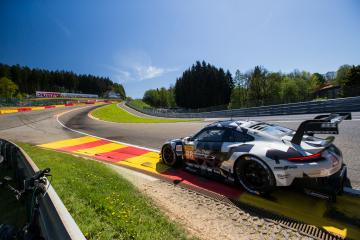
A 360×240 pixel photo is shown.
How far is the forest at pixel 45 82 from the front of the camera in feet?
285

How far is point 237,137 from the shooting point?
452 cm

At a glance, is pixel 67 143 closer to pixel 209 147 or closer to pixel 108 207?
pixel 108 207

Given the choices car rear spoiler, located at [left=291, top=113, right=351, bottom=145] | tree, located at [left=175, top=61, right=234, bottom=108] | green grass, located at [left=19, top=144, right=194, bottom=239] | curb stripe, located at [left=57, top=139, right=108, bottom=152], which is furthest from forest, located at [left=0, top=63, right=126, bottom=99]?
car rear spoiler, located at [left=291, top=113, right=351, bottom=145]

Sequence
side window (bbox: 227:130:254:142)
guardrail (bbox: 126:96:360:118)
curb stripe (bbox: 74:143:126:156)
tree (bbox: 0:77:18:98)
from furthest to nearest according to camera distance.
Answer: tree (bbox: 0:77:18:98) → guardrail (bbox: 126:96:360:118) → curb stripe (bbox: 74:143:126:156) → side window (bbox: 227:130:254:142)

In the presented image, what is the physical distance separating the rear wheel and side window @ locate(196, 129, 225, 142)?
3.26 feet

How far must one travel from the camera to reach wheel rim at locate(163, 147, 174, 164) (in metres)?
6.02

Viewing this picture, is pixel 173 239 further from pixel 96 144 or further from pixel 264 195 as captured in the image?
pixel 96 144

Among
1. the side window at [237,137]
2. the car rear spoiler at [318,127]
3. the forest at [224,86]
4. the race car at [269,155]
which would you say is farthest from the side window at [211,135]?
the forest at [224,86]

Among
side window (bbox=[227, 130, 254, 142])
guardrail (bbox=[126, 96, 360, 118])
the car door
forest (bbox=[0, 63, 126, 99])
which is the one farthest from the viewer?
forest (bbox=[0, 63, 126, 99])

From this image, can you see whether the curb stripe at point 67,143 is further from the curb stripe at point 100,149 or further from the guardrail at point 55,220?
the guardrail at point 55,220

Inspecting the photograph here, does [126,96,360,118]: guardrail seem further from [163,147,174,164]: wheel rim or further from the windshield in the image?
the windshield

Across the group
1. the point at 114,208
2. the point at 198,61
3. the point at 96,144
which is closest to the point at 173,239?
the point at 114,208

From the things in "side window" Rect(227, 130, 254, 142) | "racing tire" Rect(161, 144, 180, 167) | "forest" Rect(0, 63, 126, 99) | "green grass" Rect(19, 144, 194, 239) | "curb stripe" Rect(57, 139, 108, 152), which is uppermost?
"forest" Rect(0, 63, 126, 99)

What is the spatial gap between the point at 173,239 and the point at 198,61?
62.2 metres
